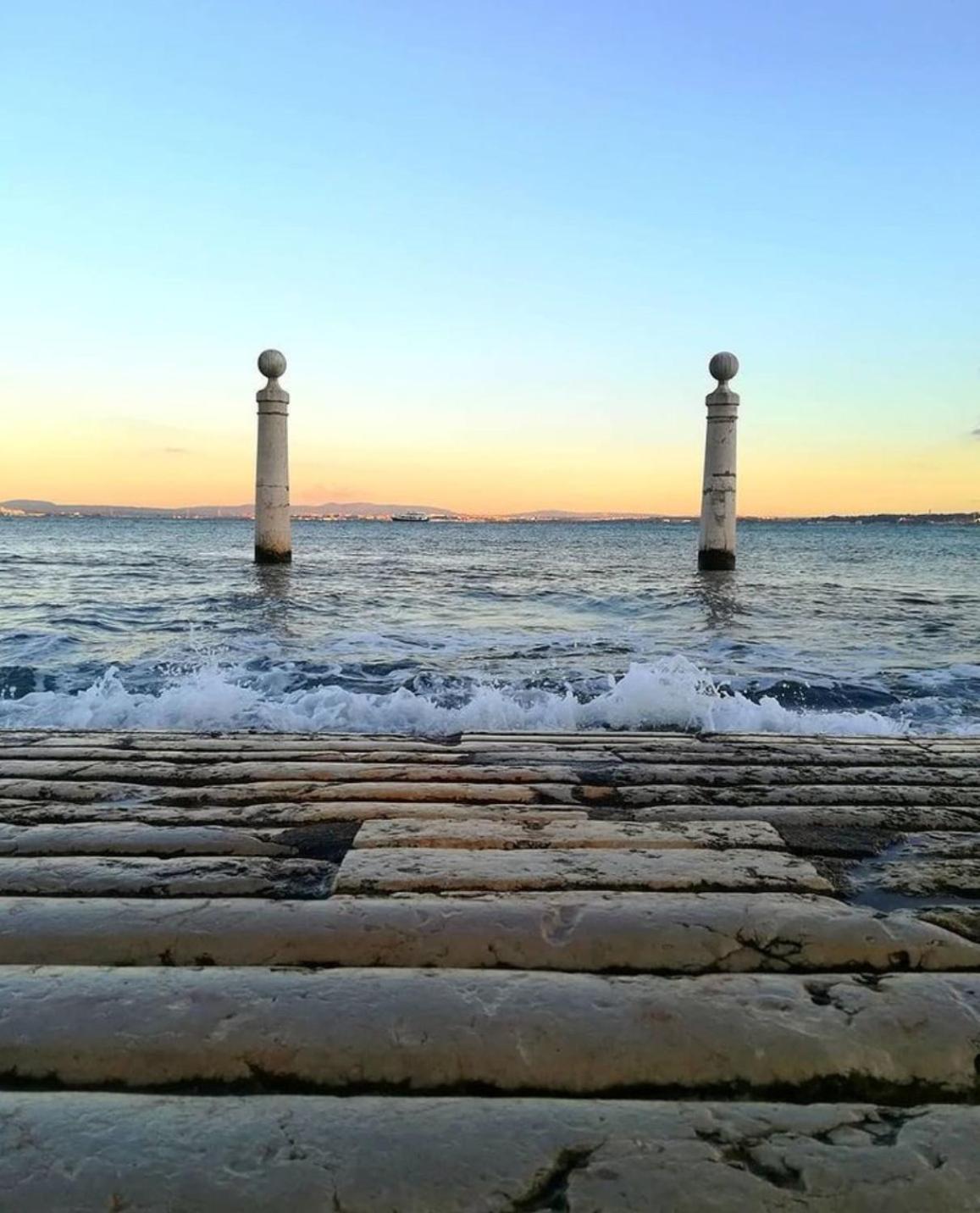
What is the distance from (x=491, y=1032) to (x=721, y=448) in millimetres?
18481

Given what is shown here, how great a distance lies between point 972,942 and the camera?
2.04m

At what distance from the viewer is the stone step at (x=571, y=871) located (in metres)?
2.34

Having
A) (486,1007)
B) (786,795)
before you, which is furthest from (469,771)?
(486,1007)

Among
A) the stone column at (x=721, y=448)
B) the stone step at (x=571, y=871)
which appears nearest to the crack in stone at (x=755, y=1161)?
the stone step at (x=571, y=871)

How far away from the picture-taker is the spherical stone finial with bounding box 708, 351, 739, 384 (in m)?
18.6

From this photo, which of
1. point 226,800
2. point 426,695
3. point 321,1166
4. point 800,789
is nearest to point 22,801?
point 226,800

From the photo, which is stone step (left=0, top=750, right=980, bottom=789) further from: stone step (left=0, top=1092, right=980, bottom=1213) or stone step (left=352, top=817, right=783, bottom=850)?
stone step (left=0, top=1092, right=980, bottom=1213)

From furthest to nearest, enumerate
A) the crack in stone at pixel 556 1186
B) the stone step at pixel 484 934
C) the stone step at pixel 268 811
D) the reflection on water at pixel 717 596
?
the reflection on water at pixel 717 596
the stone step at pixel 268 811
the stone step at pixel 484 934
the crack in stone at pixel 556 1186

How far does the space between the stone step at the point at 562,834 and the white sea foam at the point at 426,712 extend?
12.4 ft

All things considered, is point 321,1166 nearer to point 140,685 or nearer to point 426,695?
point 426,695

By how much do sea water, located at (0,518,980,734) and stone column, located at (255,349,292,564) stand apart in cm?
147

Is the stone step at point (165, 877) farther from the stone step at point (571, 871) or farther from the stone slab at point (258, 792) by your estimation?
the stone slab at point (258, 792)

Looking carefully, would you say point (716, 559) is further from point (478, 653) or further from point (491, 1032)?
point (491, 1032)

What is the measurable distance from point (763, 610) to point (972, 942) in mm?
14286
